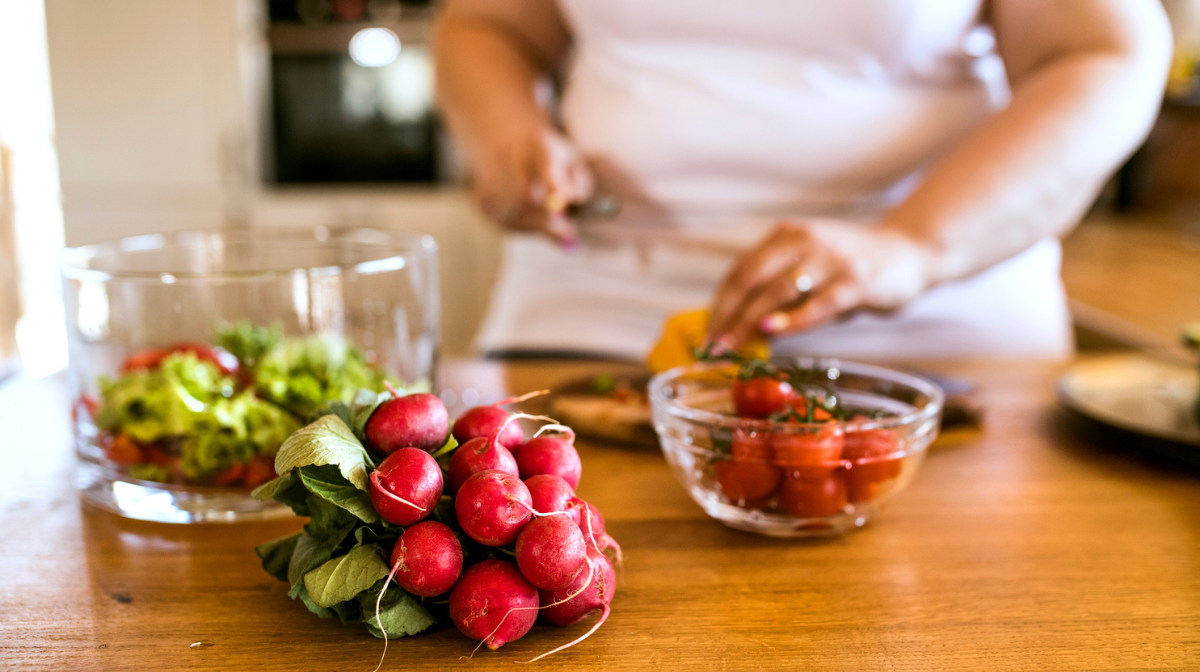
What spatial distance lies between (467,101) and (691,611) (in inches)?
37.3

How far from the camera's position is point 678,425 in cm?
→ 63

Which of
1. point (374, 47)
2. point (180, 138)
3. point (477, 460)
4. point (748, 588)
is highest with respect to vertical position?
point (374, 47)

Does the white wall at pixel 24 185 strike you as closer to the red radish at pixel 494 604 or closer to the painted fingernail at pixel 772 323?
the painted fingernail at pixel 772 323

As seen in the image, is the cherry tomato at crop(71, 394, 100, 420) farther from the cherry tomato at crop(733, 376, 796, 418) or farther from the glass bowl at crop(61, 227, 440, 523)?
the cherry tomato at crop(733, 376, 796, 418)

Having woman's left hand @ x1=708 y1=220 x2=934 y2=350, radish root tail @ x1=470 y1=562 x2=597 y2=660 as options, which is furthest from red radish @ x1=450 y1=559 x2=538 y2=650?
woman's left hand @ x1=708 y1=220 x2=934 y2=350

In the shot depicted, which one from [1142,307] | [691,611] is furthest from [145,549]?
[1142,307]

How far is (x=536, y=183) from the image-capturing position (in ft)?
3.64

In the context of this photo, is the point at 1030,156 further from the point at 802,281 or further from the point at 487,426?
the point at 487,426

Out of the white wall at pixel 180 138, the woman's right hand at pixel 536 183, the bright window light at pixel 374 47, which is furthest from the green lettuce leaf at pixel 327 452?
the bright window light at pixel 374 47

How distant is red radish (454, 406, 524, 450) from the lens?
506 mm

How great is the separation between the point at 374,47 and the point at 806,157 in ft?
7.20

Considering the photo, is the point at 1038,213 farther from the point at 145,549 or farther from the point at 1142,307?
the point at 1142,307

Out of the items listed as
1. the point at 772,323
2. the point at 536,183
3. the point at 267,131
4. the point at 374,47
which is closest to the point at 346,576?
the point at 772,323

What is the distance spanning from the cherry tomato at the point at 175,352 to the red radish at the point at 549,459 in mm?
286
